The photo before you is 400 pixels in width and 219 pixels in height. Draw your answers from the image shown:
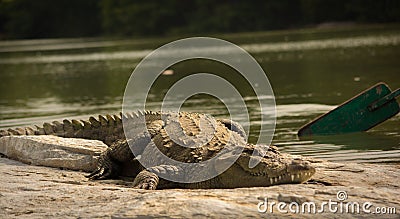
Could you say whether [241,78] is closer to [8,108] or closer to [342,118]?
[8,108]

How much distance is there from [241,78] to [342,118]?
9.27 m

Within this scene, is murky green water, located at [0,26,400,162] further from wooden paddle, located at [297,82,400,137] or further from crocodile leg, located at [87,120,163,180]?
crocodile leg, located at [87,120,163,180]

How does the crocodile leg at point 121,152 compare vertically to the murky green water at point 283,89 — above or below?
below

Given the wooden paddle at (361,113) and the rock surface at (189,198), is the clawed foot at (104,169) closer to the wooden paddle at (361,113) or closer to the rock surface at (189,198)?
the rock surface at (189,198)

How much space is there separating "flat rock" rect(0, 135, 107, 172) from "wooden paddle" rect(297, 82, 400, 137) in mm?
3104

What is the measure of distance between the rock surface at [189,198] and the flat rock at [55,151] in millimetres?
769

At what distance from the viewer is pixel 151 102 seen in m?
14.4

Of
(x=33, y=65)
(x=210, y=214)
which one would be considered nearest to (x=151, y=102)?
(x=210, y=214)

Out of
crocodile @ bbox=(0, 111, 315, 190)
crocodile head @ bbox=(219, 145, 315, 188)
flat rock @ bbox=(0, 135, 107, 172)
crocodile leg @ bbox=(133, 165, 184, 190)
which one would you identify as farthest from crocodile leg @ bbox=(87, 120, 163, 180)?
crocodile head @ bbox=(219, 145, 315, 188)

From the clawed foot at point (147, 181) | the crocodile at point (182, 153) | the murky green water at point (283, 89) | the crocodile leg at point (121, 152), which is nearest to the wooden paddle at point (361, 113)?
the murky green water at point (283, 89)

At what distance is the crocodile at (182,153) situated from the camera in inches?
231

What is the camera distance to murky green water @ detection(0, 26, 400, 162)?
8.99 meters

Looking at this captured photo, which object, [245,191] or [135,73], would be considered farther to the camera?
[135,73]

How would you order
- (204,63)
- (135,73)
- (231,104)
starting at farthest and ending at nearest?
(204,63), (135,73), (231,104)
